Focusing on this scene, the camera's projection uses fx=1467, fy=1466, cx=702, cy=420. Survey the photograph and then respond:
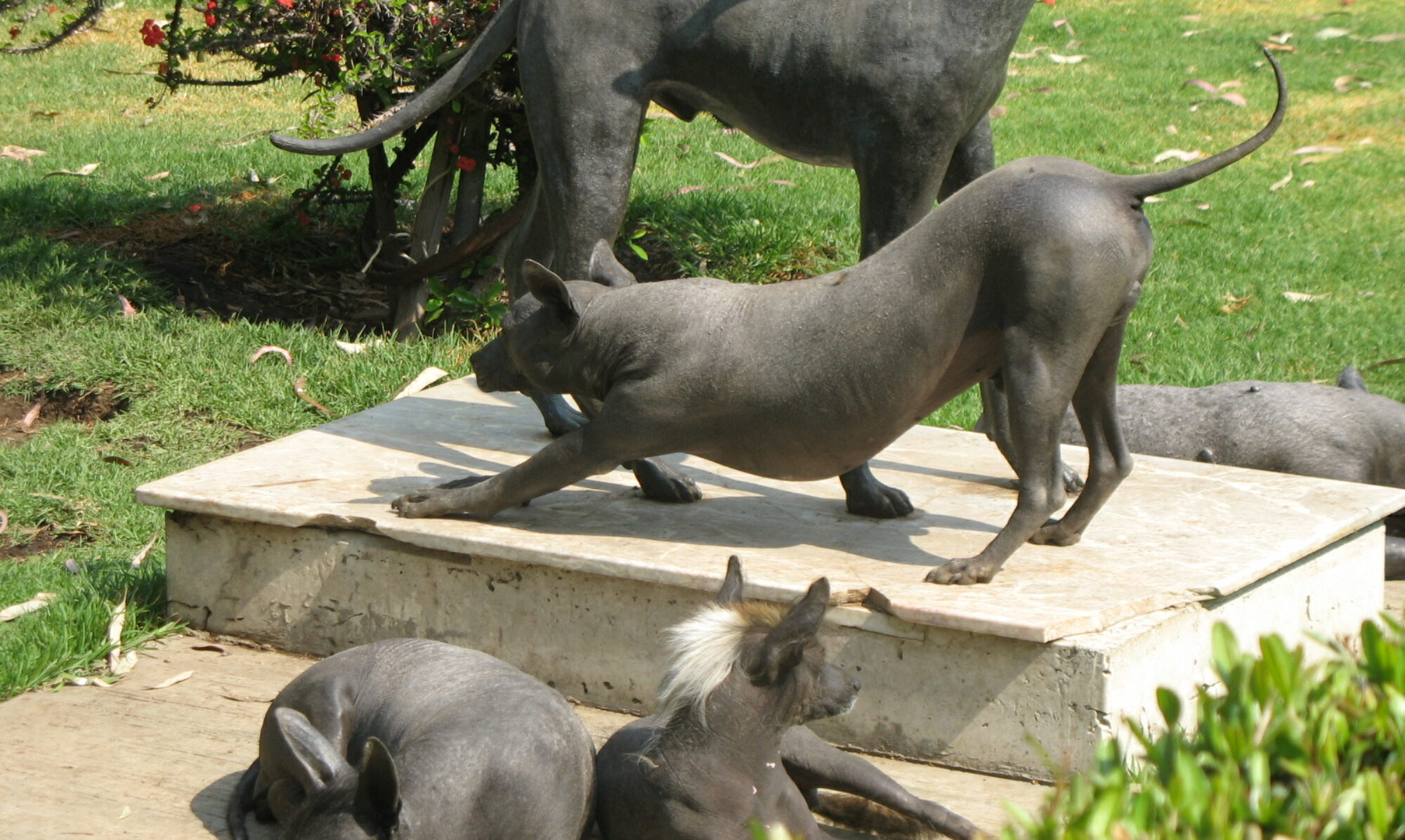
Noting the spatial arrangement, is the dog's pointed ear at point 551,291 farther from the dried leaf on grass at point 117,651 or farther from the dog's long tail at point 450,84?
the dried leaf on grass at point 117,651

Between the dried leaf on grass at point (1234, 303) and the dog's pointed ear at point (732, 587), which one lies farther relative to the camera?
the dried leaf on grass at point (1234, 303)

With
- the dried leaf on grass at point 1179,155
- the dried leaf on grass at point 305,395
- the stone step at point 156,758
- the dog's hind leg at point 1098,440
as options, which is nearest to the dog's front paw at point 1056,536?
the dog's hind leg at point 1098,440

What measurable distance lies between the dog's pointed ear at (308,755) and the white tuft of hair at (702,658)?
72 cm

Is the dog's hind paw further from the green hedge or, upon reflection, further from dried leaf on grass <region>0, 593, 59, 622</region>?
the green hedge

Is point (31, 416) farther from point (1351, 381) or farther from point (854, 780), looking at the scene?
point (1351, 381)

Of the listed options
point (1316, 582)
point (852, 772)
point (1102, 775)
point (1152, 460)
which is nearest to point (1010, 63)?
point (1152, 460)

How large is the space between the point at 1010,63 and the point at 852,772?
10896mm

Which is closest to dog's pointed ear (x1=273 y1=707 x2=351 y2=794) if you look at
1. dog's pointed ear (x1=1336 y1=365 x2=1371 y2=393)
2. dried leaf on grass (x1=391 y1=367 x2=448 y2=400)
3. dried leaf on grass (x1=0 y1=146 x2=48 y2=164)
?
dried leaf on grass (x1=391 y1=367 x2=448 y2=400)

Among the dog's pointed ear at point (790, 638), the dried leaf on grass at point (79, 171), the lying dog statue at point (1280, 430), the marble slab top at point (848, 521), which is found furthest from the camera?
the dried leaf on grass at point (79, 171)

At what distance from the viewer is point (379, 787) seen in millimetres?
2938

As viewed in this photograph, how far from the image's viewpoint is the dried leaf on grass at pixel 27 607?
491 centimetres

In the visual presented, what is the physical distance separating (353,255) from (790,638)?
20.8 feet

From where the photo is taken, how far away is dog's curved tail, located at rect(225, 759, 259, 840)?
3.54m

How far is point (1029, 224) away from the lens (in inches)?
146
